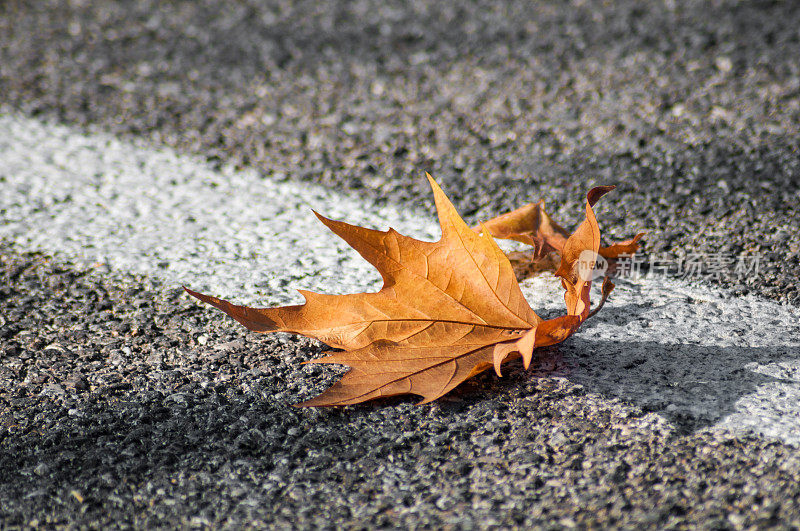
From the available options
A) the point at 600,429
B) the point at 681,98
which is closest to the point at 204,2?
the point at 681,98

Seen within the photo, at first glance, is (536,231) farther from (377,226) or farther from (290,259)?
(290,259)

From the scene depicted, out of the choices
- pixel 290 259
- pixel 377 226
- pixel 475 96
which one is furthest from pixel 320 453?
pixel 475 96

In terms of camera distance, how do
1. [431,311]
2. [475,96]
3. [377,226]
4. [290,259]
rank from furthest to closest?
1. [475,96]
2. [377,226]
3. [290,259]
4. [431,311]

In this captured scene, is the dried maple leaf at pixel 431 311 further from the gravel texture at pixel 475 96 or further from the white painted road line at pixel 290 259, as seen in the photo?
the gravel texture at pixel 475 96

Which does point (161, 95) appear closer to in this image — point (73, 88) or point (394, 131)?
point (73, 88)

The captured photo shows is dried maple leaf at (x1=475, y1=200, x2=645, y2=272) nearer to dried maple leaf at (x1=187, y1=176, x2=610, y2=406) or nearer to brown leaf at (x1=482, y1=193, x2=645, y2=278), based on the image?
brown leaf at (x1=482, y1=193, x2=645, y2=278)

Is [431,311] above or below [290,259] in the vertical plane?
above
